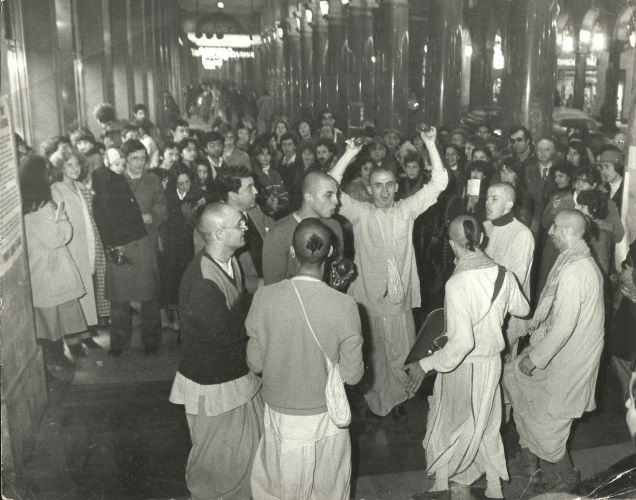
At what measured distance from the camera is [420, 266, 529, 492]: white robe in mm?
3049

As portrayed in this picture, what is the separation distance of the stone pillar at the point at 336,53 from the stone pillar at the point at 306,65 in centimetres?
23

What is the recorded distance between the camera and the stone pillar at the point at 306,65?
7164 millimetres

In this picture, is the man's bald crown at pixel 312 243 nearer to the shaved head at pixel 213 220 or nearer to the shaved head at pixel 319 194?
the shaved head at pixel 213 220

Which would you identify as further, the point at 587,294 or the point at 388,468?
the point at 388,468

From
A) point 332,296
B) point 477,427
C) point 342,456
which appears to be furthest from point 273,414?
point 477,427

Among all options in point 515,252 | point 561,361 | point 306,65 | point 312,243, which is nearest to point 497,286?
point 561,361

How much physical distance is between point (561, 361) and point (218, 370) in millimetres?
1875

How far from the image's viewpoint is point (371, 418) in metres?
4.28

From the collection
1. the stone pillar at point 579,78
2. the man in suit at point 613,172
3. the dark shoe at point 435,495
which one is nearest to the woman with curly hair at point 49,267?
the dark shoe at point 435,495

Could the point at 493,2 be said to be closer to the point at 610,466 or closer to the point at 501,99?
the point at 501,99

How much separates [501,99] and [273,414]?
5.65 metres

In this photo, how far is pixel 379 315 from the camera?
4191 mm

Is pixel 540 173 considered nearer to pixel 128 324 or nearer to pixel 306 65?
pixel 306 65

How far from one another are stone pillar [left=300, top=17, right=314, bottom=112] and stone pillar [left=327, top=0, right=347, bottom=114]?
0.23 metres
